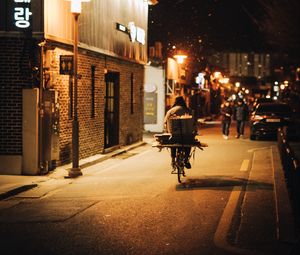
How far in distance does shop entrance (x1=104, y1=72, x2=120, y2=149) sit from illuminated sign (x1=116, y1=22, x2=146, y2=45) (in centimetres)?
173

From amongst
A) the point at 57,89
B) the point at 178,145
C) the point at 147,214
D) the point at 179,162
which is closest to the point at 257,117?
the point at 57,89

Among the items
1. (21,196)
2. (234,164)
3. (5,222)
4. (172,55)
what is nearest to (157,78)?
(172,55)

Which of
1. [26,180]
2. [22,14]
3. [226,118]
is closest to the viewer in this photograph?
[26,180]

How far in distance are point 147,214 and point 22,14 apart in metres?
6.88

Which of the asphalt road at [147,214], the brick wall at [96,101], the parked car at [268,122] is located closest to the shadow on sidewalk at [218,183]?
the asphalt road at [147,214]

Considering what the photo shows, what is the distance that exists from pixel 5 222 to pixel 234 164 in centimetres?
869

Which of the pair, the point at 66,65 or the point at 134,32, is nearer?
the point at 66,65

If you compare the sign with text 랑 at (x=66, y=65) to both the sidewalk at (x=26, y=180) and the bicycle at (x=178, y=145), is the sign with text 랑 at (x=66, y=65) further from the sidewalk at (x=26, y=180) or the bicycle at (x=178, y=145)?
the bicycle at (x=178, y=145)

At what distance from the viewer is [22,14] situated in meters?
13.7

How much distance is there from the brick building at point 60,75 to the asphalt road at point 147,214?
1.70 metres

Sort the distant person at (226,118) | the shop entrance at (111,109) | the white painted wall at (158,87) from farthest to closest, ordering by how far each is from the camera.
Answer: the white painted wall at (158,87), the distant person at (226,118), the shop entrance at (111,109)

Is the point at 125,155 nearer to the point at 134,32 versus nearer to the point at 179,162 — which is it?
the point at 134,32

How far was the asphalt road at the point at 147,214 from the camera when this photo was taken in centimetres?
720

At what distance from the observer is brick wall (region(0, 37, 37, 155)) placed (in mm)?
13852
